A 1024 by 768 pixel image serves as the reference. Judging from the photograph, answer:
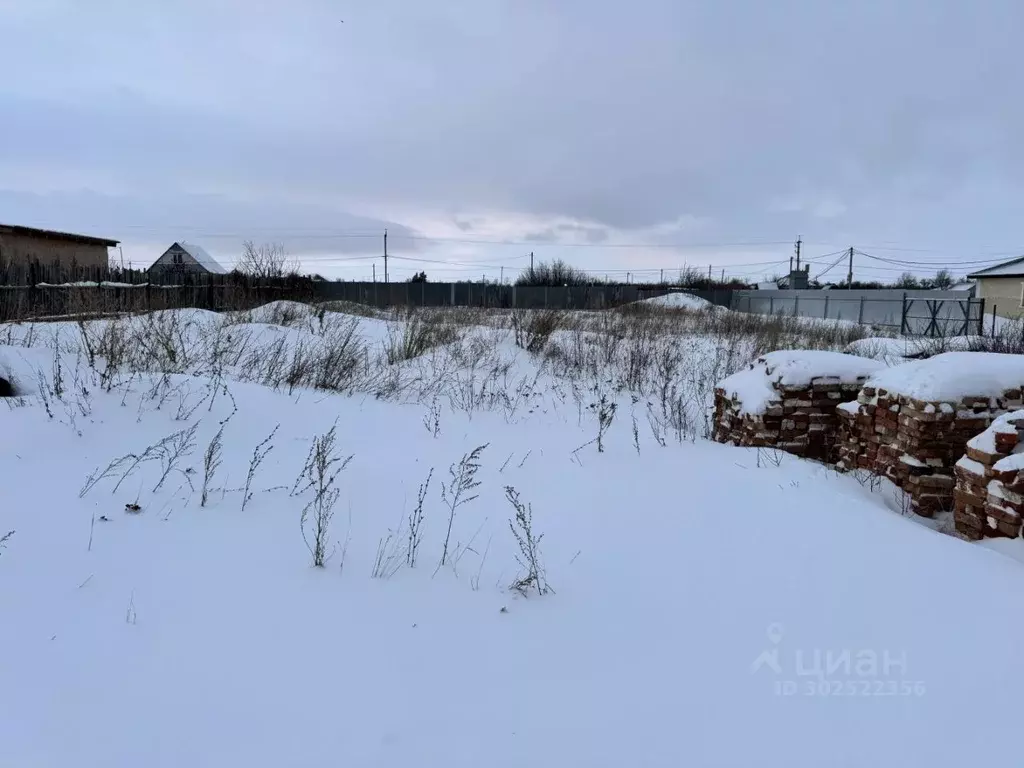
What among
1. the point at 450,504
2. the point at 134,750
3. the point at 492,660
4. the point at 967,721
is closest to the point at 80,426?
the point at 450,504

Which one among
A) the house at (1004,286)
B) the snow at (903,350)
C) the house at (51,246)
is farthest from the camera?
the house at (1004,286)

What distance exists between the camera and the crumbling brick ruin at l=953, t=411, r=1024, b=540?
2949 mm

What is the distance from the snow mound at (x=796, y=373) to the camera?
17.1ft

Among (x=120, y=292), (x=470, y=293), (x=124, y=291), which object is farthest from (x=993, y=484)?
(x=470, y=293)

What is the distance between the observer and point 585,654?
7.09ft

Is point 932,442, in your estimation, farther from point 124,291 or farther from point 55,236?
point 55,236

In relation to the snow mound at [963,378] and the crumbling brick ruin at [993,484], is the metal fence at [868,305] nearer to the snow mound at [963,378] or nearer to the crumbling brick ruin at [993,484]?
the snow mound at [963,378]

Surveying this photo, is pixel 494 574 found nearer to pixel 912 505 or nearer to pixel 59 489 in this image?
pixel 59 489

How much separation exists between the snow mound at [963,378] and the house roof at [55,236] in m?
24.8

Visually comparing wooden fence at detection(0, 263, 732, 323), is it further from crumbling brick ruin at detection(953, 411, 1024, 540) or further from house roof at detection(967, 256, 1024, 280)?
house roof at detection(967, 256, 1024, 280)

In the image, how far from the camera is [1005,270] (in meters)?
28.1

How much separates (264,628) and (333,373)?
550cm

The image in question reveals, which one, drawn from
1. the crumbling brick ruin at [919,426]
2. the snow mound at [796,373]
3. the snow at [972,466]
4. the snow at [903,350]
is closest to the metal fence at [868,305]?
the snow at [903,350]

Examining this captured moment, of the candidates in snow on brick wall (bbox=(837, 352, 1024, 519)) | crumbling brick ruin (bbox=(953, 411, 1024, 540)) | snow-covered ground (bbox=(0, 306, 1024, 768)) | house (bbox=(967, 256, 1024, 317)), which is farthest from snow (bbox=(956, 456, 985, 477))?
house (bbox=(967, 256, 1024, 317))
